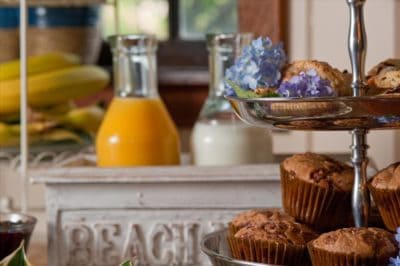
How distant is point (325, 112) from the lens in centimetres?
76

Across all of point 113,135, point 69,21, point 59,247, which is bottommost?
point 59,247

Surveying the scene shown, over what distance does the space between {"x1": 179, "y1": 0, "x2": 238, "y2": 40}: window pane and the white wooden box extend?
0.88m

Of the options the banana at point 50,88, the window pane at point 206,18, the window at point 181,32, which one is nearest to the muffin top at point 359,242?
the banana at point 50,88

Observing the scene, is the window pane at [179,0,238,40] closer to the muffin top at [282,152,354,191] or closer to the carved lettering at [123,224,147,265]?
the carved lettering at [123,224,147,265]

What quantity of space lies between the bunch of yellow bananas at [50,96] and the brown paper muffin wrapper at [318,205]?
78 centimetres

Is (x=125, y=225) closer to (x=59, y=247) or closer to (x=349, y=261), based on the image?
(x=59, y=247)

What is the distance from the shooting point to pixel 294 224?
83cm

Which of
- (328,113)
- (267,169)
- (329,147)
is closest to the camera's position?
(328,113)

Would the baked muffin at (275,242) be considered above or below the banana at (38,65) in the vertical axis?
below

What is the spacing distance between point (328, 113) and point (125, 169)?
0.37 metres

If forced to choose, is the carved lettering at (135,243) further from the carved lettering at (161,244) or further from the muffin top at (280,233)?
the muffin top at (280,233)

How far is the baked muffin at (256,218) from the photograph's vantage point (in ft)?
2.75

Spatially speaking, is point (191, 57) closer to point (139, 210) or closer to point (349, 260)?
point (139, 210)

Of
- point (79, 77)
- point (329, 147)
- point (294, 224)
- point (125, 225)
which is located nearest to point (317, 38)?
point (329, 147)
